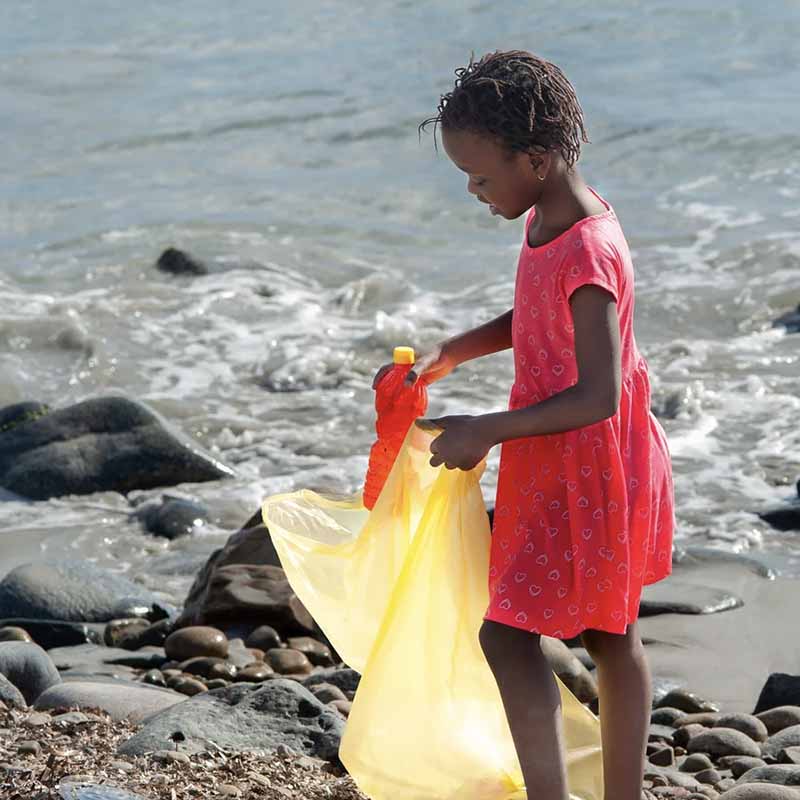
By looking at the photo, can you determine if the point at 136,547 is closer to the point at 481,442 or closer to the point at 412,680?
the point at 412,680

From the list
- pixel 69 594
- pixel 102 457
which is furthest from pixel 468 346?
pixel 102 457

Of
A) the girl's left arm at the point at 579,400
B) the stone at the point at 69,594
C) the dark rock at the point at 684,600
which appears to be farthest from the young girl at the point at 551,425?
the stone at the point at 69,594

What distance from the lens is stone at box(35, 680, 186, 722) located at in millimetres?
4070

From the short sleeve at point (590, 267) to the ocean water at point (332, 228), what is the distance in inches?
135

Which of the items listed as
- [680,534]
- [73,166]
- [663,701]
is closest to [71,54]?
[73,166]

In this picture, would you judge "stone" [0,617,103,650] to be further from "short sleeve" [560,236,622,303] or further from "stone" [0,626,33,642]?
"short sleeve" [560,236,622,303]

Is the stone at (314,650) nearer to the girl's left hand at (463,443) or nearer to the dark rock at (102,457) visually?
the dark rock at (102,457)

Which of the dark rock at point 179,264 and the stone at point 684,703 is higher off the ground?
the dark rock at point 179,264

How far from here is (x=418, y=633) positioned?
119 inches

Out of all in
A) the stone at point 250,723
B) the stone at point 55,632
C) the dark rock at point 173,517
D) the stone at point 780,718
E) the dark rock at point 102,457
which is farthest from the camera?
the dark rock at point 102,457

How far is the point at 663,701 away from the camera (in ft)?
15.1

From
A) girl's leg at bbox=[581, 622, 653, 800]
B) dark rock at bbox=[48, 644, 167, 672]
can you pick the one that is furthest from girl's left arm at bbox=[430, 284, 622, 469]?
dark rock at bbox=[48, 644, 167, 672]

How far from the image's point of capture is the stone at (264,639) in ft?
16.8

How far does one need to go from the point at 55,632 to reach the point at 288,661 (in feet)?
3.18
